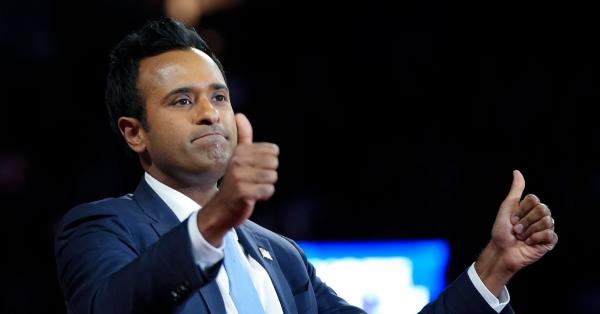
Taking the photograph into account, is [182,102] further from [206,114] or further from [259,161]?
[259,161]

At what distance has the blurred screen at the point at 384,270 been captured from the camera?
4516 mm

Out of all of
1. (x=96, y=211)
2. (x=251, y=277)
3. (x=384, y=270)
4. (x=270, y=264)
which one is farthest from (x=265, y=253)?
(x=384, y=270)

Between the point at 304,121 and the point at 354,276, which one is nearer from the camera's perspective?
the point at 354,276

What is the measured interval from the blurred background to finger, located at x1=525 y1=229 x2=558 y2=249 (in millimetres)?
2506

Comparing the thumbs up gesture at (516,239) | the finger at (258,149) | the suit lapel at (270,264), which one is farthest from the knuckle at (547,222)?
the finger at (258,149)

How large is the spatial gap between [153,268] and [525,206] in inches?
37.8

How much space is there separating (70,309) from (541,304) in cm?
334

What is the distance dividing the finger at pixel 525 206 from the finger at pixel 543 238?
0.06 m

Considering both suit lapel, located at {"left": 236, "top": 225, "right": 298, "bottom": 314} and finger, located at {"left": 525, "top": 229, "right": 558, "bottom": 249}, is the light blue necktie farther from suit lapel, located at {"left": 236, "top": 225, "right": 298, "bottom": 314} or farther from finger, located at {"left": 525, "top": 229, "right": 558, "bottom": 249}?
finger, located at {"left": 525, "top": 229, "right": 558, "bottom": 249}

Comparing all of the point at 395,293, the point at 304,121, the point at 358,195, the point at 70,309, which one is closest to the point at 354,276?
the point at 395,293

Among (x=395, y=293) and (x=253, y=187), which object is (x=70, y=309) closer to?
(x=253, y=187)

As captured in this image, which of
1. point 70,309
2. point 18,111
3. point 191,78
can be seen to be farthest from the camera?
point 18,111

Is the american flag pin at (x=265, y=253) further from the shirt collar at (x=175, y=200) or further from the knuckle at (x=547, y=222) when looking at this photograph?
the knuckle at (x=547, y=222)

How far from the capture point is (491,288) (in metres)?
2.29
